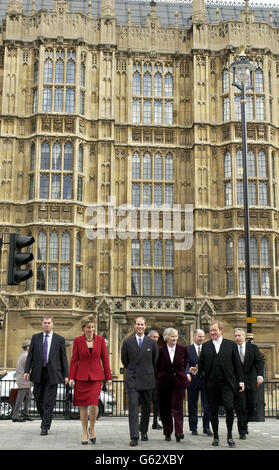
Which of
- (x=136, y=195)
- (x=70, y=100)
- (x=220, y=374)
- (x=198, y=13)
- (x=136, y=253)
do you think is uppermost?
(x=198, y=13)

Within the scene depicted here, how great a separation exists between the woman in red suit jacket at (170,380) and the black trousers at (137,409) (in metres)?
0.28

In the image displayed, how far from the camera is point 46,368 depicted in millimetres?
10484

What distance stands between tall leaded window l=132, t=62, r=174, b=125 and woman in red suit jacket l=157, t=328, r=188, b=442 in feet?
66.7

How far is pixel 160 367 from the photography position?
402 inches

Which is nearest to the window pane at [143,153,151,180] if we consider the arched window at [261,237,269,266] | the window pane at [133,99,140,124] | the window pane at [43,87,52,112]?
the window pane at [133,99,140,124]

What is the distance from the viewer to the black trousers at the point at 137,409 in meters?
9.08

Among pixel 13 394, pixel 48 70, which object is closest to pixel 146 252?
pixel 48 70

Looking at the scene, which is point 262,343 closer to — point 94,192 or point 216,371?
point 94,192

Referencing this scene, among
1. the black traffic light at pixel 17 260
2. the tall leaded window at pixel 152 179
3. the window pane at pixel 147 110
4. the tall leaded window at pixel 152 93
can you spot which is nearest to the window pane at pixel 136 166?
the tall leaded window at pixel 152 179

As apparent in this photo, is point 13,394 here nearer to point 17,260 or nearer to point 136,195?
point 17,260

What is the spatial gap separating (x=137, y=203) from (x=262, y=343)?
27.3 feet

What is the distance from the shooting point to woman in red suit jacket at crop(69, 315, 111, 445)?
30.2 feet

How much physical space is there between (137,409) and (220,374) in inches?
54.6

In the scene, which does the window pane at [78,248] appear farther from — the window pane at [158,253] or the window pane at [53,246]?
the window pane at [158,253]
